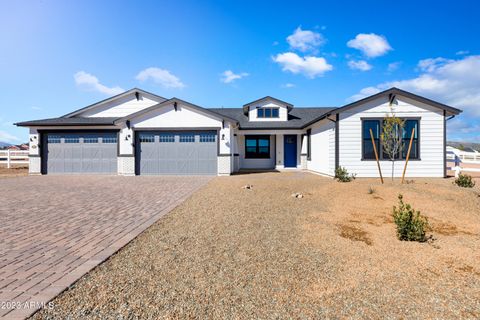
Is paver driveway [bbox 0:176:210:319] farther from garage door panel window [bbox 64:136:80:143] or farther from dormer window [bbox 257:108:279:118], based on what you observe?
dormer window [bbox 257:108:279:118]

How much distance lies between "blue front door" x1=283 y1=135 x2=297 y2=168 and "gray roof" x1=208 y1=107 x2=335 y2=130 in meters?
1.23

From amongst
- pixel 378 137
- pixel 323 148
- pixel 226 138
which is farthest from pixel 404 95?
pixel 226 138

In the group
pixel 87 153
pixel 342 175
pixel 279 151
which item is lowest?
pixel 342 175

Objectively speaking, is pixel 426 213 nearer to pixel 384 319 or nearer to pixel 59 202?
pixel 384 319

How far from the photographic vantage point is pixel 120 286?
293 centimetres

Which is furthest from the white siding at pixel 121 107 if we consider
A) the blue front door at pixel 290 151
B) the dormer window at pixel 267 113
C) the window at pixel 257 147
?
the blue front door at pixel 290 151

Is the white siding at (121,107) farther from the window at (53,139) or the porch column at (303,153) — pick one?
the porch column at (303,153)

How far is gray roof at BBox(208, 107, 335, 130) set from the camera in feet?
59.9

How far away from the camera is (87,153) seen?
1620 centimetres

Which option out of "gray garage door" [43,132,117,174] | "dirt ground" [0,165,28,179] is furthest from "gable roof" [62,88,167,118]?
"dirt ground" [0,165,28,179]

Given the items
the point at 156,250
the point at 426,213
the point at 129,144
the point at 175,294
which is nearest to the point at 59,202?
the point at 156,250

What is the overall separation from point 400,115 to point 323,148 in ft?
14.2

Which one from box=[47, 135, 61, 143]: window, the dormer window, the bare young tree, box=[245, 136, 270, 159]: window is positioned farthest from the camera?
the dormer window

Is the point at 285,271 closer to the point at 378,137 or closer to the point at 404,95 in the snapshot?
the point at 378,137
